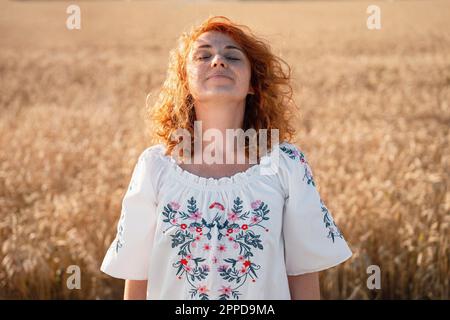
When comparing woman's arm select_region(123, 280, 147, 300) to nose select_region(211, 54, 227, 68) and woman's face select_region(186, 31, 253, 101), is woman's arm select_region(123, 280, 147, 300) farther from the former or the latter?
nose select_region(211, 54, 227, 68)

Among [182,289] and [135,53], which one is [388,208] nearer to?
[182,289]

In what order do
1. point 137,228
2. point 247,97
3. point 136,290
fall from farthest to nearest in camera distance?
1. point 247,97
2. point 136,290
3. point 137,228

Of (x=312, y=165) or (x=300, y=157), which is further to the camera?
(x=312, y=165)

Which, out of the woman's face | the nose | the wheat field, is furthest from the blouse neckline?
the wheat field

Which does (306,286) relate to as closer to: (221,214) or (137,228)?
(221,214)

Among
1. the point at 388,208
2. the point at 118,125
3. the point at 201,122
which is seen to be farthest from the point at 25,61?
the point at 201,122

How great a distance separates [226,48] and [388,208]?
91.9 inches

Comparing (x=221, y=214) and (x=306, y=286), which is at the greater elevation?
(x=221, y=214)

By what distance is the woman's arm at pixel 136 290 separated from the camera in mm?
2398

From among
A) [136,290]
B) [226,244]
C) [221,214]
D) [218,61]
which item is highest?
[218,61]

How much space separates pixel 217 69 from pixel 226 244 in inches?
25.2

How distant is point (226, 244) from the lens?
7.16ft

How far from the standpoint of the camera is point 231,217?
2199 mm

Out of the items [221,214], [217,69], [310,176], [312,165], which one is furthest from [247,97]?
[312,165]
